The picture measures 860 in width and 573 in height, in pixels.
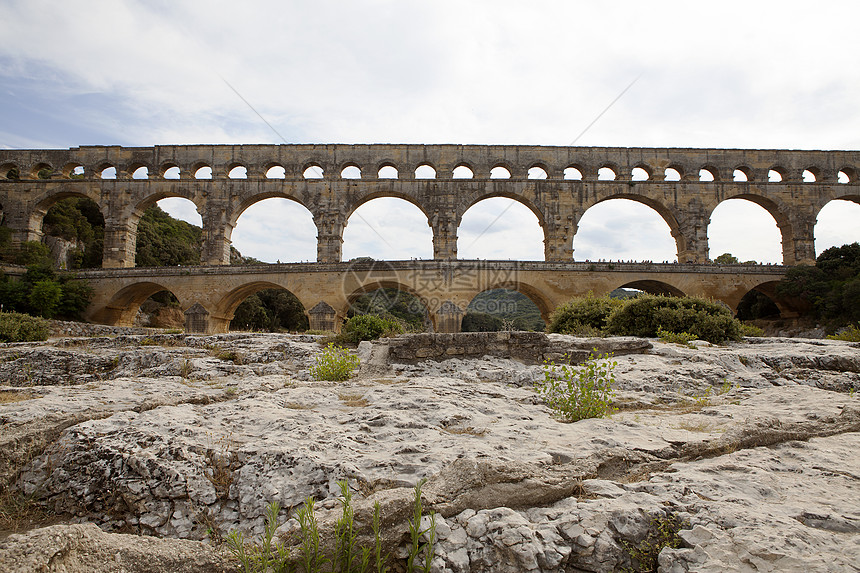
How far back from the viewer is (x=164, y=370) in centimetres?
574

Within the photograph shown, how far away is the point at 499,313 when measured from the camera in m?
29.6

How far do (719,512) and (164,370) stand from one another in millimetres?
6025

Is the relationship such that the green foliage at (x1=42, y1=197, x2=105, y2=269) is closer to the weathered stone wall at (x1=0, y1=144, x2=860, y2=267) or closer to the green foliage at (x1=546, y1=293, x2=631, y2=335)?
the weathered stone wall at (x1=0, y1=144, x2=860, y2=267)

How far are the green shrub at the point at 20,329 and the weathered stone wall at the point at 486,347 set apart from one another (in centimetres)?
921

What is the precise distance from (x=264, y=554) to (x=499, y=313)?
1118 inches

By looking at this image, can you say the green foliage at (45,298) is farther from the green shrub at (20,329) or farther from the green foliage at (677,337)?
the green foliage at (677,337)

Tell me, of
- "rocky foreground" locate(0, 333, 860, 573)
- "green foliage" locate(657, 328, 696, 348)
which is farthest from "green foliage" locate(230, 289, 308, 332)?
"rocky foreground" locate(0, 333, 860, 573)

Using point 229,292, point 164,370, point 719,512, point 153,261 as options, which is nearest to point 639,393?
point 719,512

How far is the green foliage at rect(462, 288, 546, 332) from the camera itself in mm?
21042

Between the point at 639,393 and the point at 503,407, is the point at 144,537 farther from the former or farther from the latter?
the point at 639,393

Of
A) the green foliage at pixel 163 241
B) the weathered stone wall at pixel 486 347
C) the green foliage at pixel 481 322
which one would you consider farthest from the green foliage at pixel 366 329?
the green foliage at pixel 163 241

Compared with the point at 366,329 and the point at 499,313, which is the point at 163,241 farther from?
the point at 366,329

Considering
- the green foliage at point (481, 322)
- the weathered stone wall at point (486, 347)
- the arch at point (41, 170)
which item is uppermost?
the arch at point (41, 170)

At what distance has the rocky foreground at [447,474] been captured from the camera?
1823 millimetres
